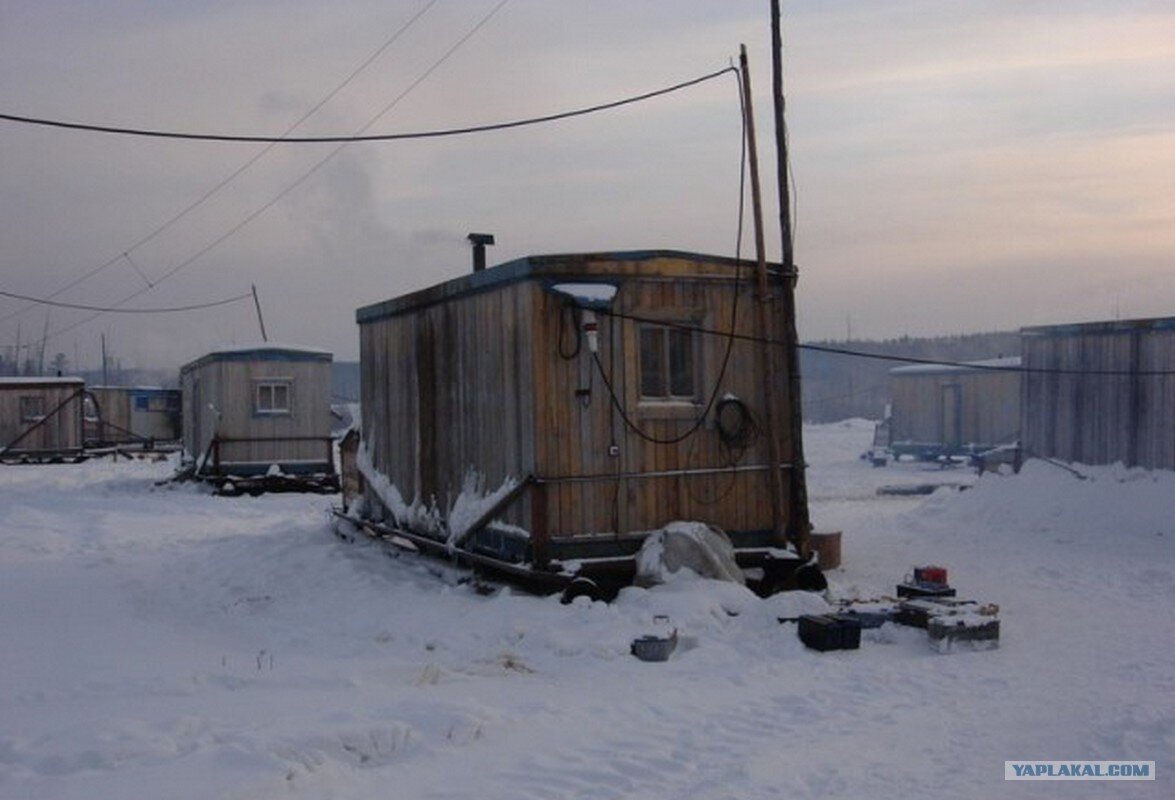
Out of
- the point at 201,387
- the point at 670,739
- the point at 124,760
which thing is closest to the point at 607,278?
the point at 670,739

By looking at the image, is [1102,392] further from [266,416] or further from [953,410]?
[266,416]

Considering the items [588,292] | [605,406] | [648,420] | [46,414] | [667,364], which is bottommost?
[46,414]

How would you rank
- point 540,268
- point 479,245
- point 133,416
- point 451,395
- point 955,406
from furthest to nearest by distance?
1. point 133,416
2. point 955,406
3. point 479,245
4. point 451,395
5. point 540,268

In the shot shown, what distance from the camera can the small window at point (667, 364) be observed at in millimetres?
11406

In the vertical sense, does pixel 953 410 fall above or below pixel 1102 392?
below

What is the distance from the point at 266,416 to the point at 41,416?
43.2ft

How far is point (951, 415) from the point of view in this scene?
3145 centimetres

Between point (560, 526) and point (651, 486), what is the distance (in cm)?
105

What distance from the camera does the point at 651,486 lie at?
1127cm

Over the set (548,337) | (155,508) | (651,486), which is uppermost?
(548,337)

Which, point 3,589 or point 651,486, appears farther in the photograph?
point 3,589

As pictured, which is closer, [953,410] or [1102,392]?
[1102,392]

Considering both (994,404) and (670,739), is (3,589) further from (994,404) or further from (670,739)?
(994,404)

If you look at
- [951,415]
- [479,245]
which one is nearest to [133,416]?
[951,415]
